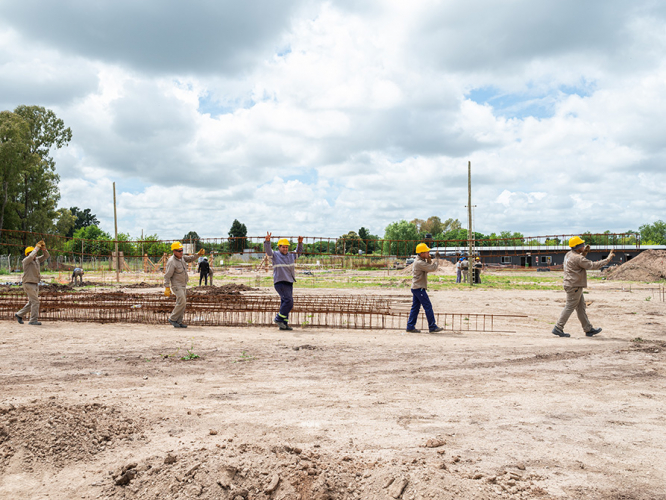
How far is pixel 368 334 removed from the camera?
28.4ft

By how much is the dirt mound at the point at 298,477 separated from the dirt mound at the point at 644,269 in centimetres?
3094

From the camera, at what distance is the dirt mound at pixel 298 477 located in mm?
2807

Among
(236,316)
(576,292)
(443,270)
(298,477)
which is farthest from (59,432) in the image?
(443,270)

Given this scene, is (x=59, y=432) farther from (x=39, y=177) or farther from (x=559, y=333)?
(x=39, y=177)

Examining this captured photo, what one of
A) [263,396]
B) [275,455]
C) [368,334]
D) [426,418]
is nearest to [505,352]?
[368,334]

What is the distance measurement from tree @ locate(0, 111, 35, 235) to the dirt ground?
38.3 m

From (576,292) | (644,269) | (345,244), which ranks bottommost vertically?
(644,269)

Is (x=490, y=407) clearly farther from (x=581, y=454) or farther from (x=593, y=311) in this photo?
(x=593, y=311)

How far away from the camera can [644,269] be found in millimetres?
29078

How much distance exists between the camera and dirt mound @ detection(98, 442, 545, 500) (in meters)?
2.81

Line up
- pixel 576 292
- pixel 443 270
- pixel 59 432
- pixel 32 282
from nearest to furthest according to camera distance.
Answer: pixel 59 432 < pixel 576 292 < pixel 32 282 < pixel 443 270

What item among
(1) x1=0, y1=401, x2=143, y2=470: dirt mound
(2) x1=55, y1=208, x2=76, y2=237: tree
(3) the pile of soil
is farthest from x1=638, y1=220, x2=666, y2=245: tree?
(1) x1=0, y1=401, x2=143, y2=470: dirt mound

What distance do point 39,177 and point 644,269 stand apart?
48.6 metres

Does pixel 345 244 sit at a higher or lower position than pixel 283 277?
higher
